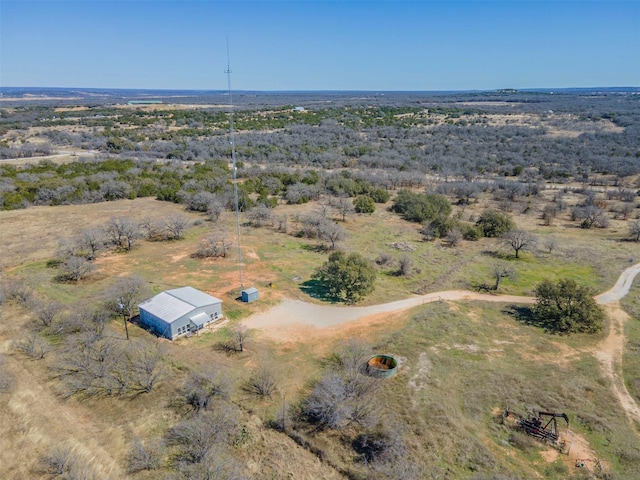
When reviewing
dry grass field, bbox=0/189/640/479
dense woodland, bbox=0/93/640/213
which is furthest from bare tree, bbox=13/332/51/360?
dense woodland, bbox=0/93/640/213

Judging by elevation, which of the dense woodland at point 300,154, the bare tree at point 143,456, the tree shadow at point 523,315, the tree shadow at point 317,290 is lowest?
the tree shadow at point 523,315

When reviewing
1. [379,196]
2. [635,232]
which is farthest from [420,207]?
[635,232]

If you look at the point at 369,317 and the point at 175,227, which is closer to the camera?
the point at 369,317

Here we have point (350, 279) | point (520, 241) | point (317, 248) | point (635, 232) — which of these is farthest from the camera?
point (635, 232)

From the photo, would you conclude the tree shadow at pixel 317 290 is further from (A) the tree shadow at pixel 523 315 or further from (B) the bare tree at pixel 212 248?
(A) the tree shadow at pixel 523 315

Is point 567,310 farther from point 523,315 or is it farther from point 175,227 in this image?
point 175,227

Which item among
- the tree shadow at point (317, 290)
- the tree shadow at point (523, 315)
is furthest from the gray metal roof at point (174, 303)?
the tree shadow at point (523, 315)

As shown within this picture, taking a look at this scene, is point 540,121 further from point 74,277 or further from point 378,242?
point 74,277
